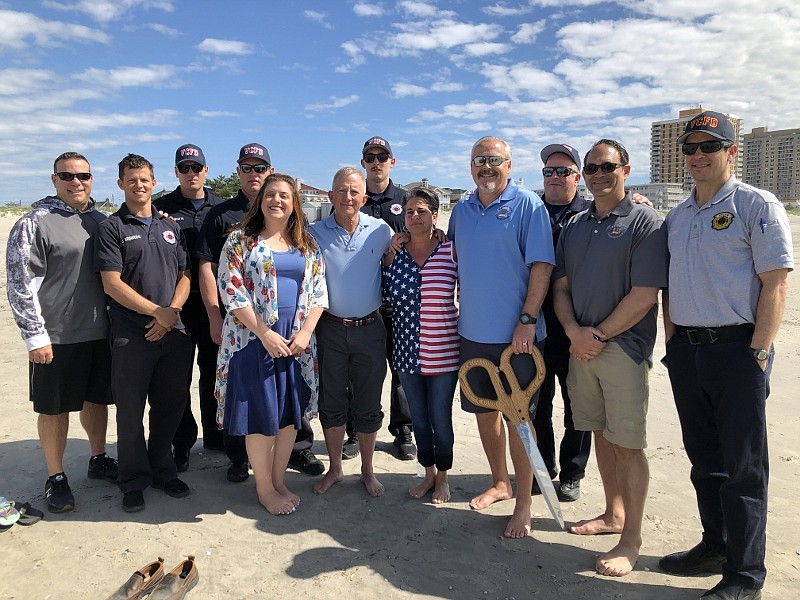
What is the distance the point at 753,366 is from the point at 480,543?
7.06ft

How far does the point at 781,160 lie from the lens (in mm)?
88375

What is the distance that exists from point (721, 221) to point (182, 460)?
4866mm

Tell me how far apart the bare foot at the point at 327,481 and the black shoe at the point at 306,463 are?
242 millimetres

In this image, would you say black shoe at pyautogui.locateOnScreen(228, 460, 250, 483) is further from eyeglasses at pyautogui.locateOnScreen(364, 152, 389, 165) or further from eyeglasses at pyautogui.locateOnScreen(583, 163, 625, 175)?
eyeglasses at pyautogui.locateOnScreen(583, 163, 625, 175)

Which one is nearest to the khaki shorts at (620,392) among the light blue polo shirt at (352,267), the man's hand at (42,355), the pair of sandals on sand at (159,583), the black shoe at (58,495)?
the light blue polo shirt at (352,267)

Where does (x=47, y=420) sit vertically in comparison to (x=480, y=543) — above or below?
above

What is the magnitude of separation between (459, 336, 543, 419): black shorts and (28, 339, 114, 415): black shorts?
2.99 meters

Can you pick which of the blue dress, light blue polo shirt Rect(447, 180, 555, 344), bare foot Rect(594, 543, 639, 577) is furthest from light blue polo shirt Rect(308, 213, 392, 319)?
Answer: bare foot Rect(594, 543, 639, 577)

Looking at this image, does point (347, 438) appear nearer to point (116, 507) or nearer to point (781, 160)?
point (116, 507)

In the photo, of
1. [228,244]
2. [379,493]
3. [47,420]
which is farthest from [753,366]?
[47,420]

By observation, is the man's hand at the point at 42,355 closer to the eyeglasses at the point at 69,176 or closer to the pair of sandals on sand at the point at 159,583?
the eyeglasses at the point at 69,176

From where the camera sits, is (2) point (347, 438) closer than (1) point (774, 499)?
No

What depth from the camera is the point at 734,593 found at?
124 inches

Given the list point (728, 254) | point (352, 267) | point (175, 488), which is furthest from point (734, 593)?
point (175, 488)
